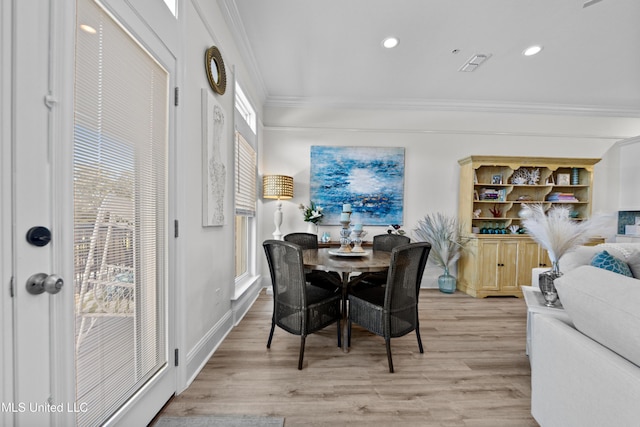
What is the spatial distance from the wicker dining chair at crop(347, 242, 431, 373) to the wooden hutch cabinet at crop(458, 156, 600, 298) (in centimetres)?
228

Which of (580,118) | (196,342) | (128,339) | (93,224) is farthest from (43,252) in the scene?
(580,118)

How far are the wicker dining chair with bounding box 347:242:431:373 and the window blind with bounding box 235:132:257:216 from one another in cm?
163

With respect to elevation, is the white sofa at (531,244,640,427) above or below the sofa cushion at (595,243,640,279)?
below

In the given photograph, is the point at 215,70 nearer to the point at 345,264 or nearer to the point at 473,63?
the point at 345,264

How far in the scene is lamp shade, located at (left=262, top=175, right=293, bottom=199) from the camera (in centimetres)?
384

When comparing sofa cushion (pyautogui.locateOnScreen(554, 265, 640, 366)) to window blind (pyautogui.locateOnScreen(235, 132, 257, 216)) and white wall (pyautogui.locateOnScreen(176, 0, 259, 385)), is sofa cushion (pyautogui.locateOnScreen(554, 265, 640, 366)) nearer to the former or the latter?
white wall (pyautogui.locateOnScreen(176, 0, 259, 385))

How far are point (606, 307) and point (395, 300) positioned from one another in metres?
1.21

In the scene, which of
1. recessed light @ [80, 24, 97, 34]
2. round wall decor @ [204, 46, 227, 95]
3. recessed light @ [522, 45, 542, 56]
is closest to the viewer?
recessed light @ [80, 24, 97, 34]

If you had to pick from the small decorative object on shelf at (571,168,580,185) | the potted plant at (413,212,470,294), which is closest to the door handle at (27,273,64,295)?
the potted plant at (413,212,470,294)

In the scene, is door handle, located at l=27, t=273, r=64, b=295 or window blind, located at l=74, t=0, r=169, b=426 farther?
window blind, located at l=74, t=0, r=169, b=426

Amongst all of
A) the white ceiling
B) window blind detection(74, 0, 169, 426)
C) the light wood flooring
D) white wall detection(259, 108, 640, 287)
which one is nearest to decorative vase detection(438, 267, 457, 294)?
white wall detection(259, 108, 640, 287)

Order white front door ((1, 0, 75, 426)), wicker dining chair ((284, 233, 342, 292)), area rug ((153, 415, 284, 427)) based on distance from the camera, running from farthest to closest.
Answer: wicker dining chair ((284, 233, 342, 292)), area rug ((153, 415, 284, 427)), white front door ((1, 0, 75, 426))

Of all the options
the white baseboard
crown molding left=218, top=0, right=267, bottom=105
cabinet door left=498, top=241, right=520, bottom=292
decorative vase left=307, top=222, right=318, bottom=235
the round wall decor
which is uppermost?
crown molding left=218, top=0, right=267, bottom=105

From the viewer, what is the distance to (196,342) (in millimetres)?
1966
